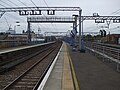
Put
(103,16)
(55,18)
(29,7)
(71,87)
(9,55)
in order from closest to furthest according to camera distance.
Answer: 1. (71,87)
2. (9,55)
3. (29,7)
4. (103,16)
5. (55,18)

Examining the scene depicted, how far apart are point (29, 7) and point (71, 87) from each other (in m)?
27.7

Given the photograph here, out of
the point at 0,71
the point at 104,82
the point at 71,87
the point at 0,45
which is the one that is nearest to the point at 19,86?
the point at 71,87

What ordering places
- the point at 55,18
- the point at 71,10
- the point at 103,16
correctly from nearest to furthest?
the point at 71,10
the point at 103,16
the point at 55,18

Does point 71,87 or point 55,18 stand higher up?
point 55,18

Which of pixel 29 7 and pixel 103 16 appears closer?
pixel 29 7

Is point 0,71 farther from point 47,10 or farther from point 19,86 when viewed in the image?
point 47,10

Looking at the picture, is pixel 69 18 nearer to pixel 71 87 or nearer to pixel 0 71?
pixel 0 71

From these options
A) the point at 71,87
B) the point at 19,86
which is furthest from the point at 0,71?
the point at 71,87

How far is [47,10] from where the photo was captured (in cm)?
3462

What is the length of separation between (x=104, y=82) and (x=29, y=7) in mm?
27205

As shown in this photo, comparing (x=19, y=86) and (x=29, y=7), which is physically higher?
(x=29, y=7)

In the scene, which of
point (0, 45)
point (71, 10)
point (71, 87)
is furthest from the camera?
point (0, 45)

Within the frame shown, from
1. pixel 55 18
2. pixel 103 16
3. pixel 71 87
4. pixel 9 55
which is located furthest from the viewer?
pixel 55 18

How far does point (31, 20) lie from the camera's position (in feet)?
169
